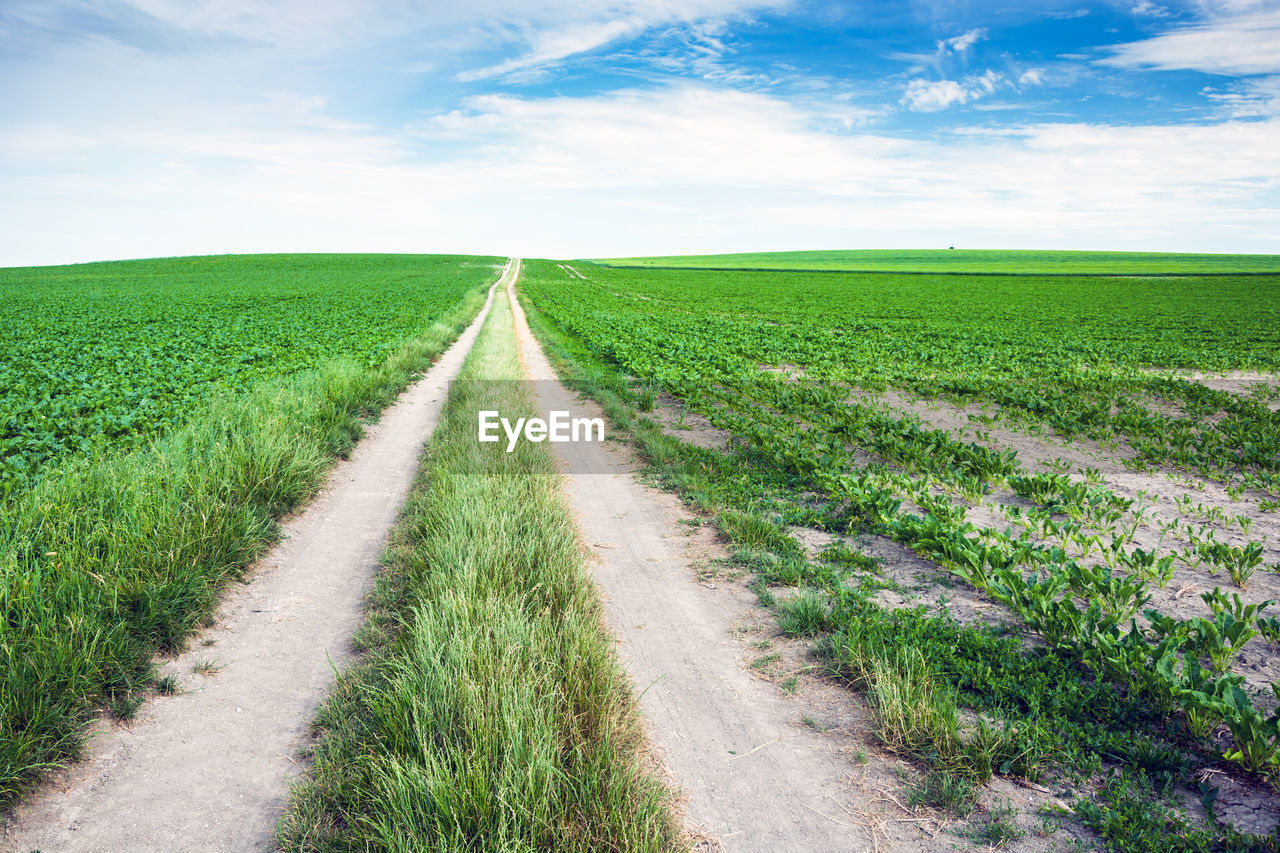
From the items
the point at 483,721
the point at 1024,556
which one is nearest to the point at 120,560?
the point at 483,721

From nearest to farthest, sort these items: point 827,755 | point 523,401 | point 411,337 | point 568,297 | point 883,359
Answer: point 827,755 → point 523,401 → point 883,359 → point 411,337 → point 568,297

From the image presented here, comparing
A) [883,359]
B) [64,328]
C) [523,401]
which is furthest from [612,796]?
[64,328]

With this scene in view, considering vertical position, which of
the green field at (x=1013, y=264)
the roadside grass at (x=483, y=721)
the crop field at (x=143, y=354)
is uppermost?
the green field at (x=1013, y=264)

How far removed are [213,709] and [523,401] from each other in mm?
8190

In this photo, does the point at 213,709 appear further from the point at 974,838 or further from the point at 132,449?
the point at 132,449

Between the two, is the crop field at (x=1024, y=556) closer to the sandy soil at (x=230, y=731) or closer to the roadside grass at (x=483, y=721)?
the roadside grass at (x=483, y=721)

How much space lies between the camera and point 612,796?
9.98ft

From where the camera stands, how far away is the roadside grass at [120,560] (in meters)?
3.69

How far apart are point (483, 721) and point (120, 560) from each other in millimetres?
3683

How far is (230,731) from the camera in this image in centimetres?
391

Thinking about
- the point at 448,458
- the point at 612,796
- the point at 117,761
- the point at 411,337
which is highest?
the point at 411,337

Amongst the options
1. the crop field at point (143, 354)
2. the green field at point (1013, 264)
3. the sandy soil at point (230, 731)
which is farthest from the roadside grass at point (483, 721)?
the green field at point (1013, 264)

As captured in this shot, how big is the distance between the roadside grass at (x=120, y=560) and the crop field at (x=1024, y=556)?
14.4 ft

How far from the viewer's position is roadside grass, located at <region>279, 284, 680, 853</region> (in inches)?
114
